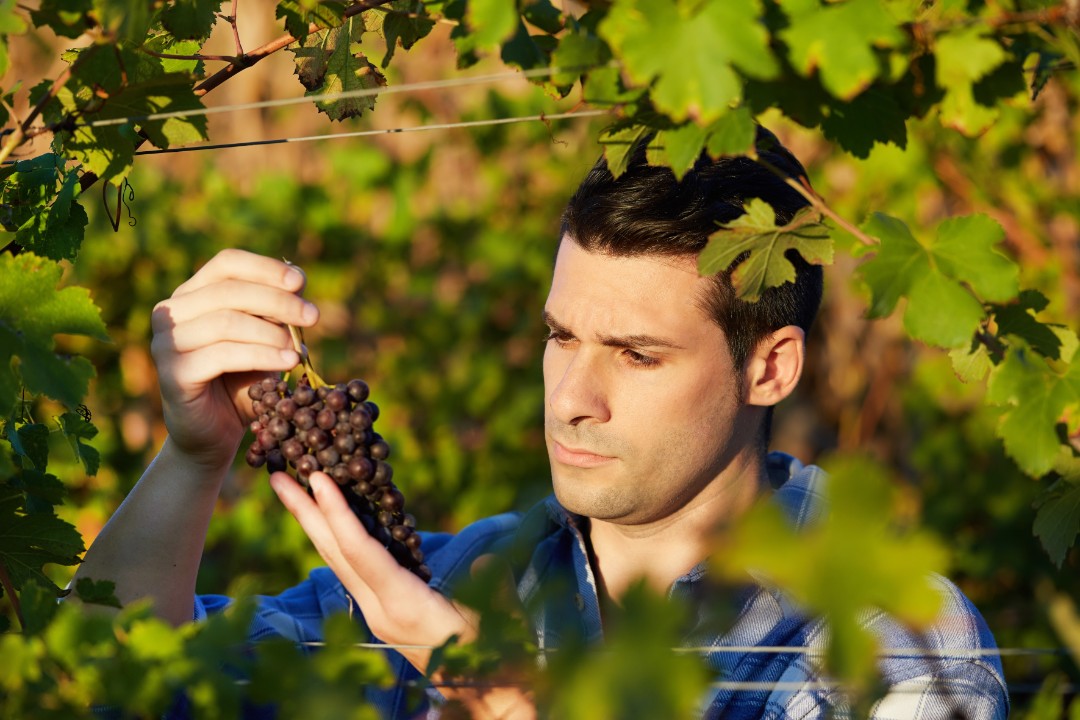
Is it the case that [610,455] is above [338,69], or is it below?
below

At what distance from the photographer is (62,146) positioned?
1374 mm

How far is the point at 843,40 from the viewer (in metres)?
1.02

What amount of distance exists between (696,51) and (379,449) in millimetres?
689

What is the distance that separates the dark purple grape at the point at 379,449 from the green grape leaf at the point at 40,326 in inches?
15.0

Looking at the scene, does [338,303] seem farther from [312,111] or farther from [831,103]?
[831,103]

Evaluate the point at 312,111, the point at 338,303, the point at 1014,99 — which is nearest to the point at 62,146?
the point at 1014,99

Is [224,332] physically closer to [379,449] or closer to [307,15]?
[379,449]

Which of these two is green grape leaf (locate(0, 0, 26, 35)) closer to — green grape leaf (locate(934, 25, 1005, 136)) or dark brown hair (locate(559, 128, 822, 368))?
green grape leaf (locate(934, 25, 1005, 136))

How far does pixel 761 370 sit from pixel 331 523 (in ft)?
3.00

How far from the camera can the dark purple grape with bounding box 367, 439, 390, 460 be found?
1.47 m

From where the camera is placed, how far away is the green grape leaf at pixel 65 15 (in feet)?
3.67

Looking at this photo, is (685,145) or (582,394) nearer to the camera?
(685,145)

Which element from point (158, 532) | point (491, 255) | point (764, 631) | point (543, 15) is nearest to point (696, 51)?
point (543, 15)

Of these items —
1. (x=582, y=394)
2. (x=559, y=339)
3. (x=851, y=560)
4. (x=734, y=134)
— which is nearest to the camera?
→ (x=851, y=560)
